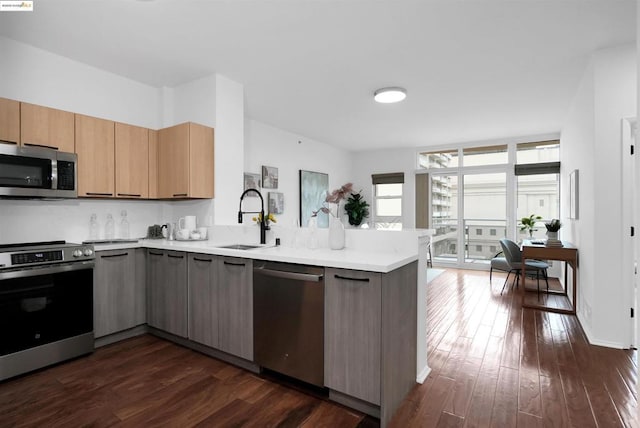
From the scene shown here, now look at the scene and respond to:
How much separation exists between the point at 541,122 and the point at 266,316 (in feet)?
18.4

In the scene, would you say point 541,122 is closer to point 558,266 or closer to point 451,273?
point 558,266

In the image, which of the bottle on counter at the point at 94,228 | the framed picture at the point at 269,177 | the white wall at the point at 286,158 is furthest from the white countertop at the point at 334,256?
the framed picture at the point at 269,177

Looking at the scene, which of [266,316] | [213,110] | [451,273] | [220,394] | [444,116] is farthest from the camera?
[451,273]

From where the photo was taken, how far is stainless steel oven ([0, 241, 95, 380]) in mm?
2320

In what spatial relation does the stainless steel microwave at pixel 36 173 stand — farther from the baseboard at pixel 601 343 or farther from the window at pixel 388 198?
the window at pixel 388 198

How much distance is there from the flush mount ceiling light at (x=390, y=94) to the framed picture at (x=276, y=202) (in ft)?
8.21

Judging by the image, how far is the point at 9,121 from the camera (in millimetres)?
2568

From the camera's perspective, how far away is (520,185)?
6461 millimetres

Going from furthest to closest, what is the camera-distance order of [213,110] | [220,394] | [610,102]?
1. [213,110]
2. [610,102]
3. [220,394]

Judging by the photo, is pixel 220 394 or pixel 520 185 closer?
pixel 220 394

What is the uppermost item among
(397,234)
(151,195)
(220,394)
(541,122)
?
(541,122)

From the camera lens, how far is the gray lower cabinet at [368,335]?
1.84 metres

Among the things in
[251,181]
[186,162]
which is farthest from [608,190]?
[251,181]

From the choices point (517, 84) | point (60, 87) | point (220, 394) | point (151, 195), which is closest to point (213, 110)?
point (151, 195)
